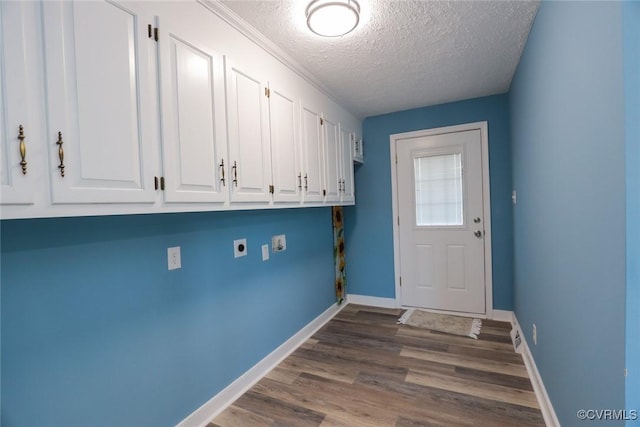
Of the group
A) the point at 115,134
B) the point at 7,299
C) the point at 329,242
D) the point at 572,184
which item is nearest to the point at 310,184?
the point at 329,242

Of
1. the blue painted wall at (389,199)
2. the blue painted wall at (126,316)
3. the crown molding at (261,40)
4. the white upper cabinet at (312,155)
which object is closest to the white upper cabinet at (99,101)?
the blue painted wall at (126,316)

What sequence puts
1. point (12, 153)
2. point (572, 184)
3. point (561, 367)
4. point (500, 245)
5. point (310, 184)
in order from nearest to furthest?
point (12, 153), point (572, 184), point (561, 367), point (310, 184), point (500, 245)

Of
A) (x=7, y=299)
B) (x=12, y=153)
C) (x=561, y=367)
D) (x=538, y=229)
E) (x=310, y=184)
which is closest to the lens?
(x=12, y=153)

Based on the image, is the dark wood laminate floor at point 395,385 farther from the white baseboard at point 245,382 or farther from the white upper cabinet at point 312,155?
the white upper cabinet at point 312,155

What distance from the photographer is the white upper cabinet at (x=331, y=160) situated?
105 inches

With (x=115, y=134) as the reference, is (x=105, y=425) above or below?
below

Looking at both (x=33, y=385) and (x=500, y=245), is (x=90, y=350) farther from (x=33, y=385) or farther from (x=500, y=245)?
(x=500, y=245)

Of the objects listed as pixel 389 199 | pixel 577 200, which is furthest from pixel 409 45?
pixel 389 199

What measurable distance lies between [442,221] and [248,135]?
2.47m

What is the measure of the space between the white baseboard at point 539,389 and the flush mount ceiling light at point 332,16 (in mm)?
2417

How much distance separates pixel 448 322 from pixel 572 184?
2.24 metres

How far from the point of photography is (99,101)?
1.05 meters

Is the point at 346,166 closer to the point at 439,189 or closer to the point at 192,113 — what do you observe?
the point at 439,189

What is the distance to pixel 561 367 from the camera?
1493mm
